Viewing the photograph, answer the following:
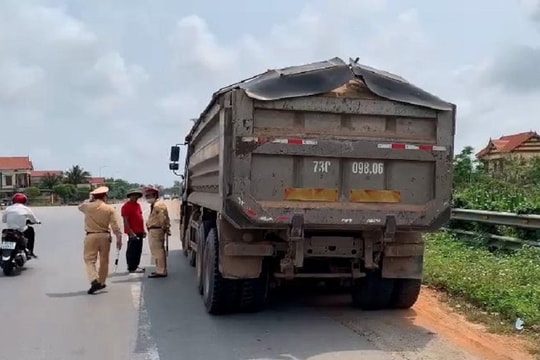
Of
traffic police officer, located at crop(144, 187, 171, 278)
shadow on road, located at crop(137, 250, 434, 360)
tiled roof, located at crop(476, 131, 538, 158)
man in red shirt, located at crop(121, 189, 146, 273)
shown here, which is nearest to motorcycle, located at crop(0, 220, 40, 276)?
man in red shirt, located at crop(121, 189, 146, 273)

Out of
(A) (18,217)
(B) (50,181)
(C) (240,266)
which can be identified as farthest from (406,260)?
(B) (50,181)

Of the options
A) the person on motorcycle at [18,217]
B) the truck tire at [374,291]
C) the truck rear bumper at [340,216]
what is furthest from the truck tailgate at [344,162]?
the person on motorcycle at [18,217]

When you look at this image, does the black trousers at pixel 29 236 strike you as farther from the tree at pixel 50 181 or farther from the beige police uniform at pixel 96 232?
the tree at pixel 50 181

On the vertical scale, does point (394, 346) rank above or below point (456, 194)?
below

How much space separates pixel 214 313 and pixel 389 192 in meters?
2.45

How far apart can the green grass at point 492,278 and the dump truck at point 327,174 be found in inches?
44.0

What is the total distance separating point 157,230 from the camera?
37.1ft

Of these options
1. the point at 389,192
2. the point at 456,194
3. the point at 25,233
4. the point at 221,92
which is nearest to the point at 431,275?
the point at 389,192

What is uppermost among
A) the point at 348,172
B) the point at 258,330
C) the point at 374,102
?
the point at 374,102

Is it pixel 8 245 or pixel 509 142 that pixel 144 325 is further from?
pixel 509 142

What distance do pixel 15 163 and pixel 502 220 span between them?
101479 millimetres

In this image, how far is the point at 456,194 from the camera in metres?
14.9

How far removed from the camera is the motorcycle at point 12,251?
1116 centimetres

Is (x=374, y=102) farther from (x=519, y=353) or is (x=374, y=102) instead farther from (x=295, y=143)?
(x=519, y=353)
